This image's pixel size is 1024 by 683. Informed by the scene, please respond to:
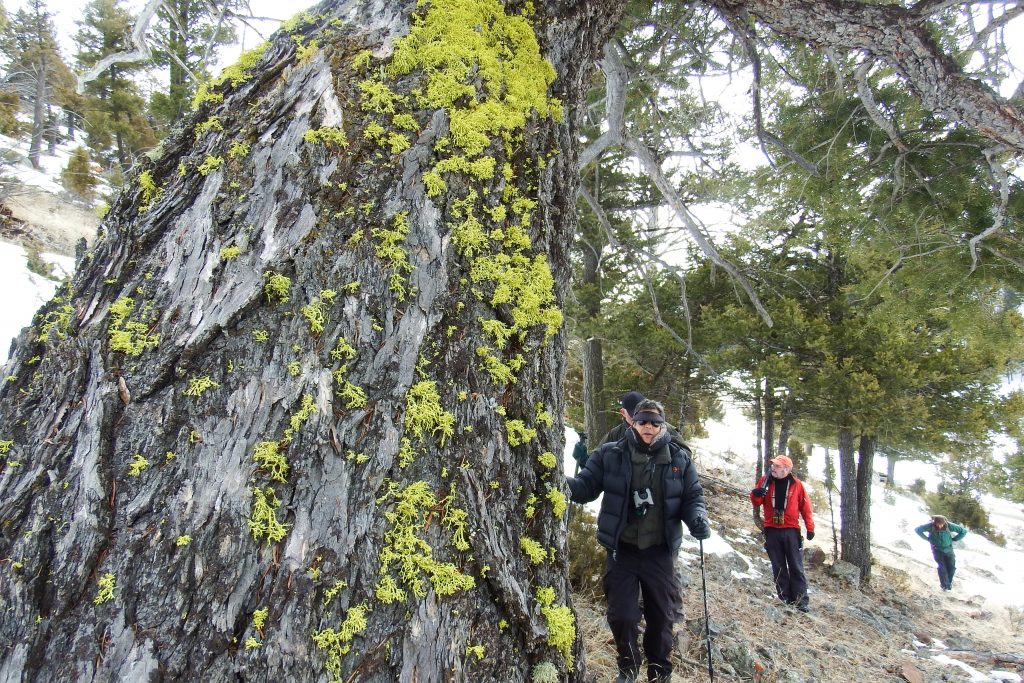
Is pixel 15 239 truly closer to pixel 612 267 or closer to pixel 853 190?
pixel 612 267

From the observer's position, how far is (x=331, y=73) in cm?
152

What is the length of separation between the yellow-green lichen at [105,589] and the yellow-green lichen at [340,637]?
427 millimetres

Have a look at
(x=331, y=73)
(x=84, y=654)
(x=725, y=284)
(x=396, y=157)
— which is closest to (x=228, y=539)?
(x=84, y=654)

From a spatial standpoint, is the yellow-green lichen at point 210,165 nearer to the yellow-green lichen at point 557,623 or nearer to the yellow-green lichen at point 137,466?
the yellow-green lichen at point 137,466

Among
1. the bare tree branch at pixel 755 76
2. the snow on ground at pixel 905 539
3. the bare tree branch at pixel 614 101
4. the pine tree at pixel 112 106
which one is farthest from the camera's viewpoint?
the pine tree at pixel 112 106

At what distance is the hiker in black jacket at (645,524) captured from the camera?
3.61 metres

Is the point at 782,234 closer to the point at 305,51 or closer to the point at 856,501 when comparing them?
the point at 856,501

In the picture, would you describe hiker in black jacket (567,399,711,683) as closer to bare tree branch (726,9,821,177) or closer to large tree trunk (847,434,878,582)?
bare tree branch (726,9,821,177)

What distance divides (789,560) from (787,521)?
1.76ft

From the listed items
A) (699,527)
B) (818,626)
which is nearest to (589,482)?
(699,527)

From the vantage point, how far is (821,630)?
6.50 m

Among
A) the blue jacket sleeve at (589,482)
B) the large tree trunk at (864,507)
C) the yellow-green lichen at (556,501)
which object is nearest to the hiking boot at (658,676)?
the blue jacket sleeve at (589,482)

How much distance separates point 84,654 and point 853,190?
5747mm

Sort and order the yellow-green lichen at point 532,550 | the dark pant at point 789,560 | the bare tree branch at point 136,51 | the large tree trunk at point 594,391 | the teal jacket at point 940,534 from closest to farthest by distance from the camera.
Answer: the yellow-green lichen at point 532,550
the bare tree branch at point 136,51
the dark pant at point 789,560
the large tree trunk at point 594,391
the teal jacket at point 940,534
